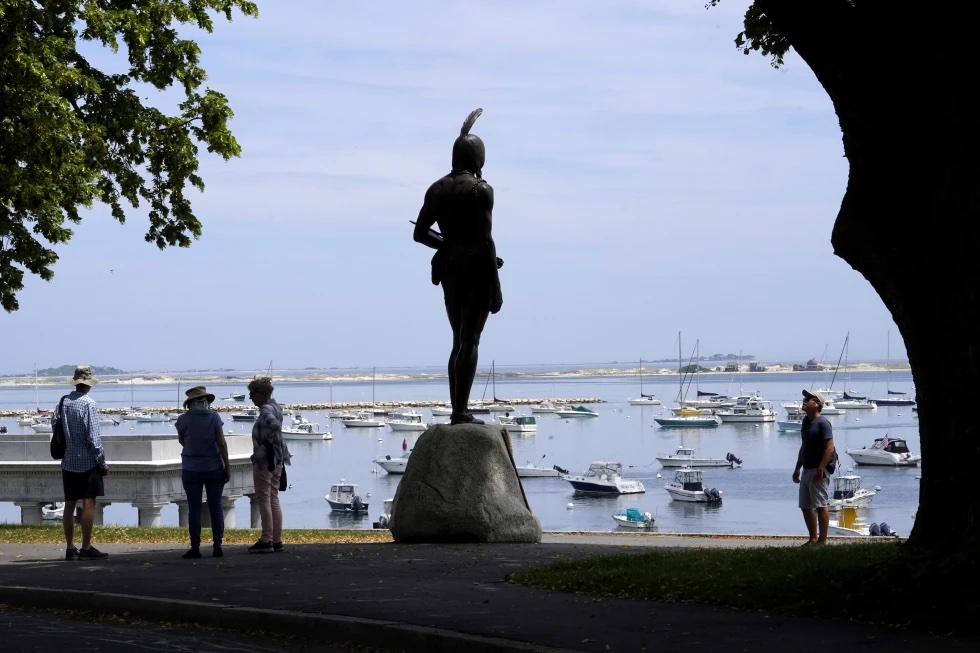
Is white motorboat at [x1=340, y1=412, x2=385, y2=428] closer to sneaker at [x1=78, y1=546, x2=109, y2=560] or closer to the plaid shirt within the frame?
sneaker at [x1=78, y1=546, x2=109, y2=560]

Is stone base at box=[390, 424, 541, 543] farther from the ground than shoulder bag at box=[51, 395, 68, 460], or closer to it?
closer to it

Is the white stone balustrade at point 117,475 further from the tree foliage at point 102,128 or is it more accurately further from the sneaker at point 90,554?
the sneaker at point 90,554

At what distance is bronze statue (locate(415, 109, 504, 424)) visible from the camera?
45.8 feet

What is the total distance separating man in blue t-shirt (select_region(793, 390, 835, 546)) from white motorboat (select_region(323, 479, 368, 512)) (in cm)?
5376

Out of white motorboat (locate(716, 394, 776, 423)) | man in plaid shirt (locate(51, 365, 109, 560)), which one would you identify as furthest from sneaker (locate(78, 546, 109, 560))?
white motorboat (locate(716, 394, 776, 423))

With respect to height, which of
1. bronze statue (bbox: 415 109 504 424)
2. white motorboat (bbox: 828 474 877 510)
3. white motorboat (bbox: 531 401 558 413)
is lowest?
white motorboat (bbox: 828 474 877 510)

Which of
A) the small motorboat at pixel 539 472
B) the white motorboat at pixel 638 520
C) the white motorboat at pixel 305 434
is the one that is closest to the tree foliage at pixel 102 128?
the white motorboat at pixel 638 520

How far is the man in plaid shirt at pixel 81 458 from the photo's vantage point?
13250 millimetres

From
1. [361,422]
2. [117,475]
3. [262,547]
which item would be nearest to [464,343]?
[262,547]

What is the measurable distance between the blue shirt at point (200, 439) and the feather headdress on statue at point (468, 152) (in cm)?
374

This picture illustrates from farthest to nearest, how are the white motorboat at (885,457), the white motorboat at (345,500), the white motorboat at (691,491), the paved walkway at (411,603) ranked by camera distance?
the white motorboat at (885,457) < the white motorboat at (691,491) < the white motorboat at (345,500) < the paved walkway at (411,603)

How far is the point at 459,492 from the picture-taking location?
1360cm

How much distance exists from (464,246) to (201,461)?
3.49 meters

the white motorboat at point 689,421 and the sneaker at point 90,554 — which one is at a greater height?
the sneaker at point 90,554
